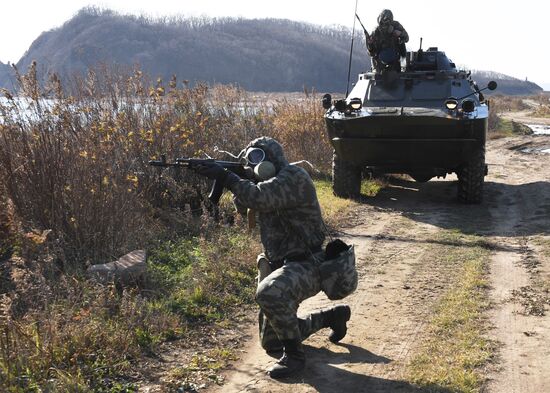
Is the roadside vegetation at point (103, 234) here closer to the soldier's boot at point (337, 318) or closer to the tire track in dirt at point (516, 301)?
the soldier's boot at point (337, 318)

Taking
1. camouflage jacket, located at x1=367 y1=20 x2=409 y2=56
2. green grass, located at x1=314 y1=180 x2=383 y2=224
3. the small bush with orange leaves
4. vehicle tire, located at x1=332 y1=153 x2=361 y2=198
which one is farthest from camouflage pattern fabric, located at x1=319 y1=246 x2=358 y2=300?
camouflage jacket, located at x1=367 y1=20 x2=409 y2=56

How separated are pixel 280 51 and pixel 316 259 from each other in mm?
93736

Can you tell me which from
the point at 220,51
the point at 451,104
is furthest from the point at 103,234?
the point at 220,51

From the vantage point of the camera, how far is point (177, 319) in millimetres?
4609

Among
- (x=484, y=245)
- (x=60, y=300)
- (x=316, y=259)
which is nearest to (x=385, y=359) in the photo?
(x=316, y=259)

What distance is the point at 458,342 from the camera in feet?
14.1

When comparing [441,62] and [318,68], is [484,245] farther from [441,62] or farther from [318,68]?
[318,68]

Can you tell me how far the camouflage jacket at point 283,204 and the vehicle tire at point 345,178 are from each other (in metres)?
5.12

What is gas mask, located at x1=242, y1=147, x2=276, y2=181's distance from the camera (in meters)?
3.93

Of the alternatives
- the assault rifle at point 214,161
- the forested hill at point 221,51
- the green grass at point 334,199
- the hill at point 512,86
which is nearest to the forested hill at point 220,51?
the forested hill at point 221,51

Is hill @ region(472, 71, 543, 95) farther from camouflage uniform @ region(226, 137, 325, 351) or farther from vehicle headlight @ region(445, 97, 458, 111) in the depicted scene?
camouflage uniform @ region(226, 137, 325, 351)

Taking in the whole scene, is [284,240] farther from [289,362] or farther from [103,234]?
[103,234]

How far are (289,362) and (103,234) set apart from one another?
96.4 inches

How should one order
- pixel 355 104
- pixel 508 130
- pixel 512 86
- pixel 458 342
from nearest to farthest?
pixel 458 342 → pixel 355 104 → pixel 508 130 → pixel 512 86
